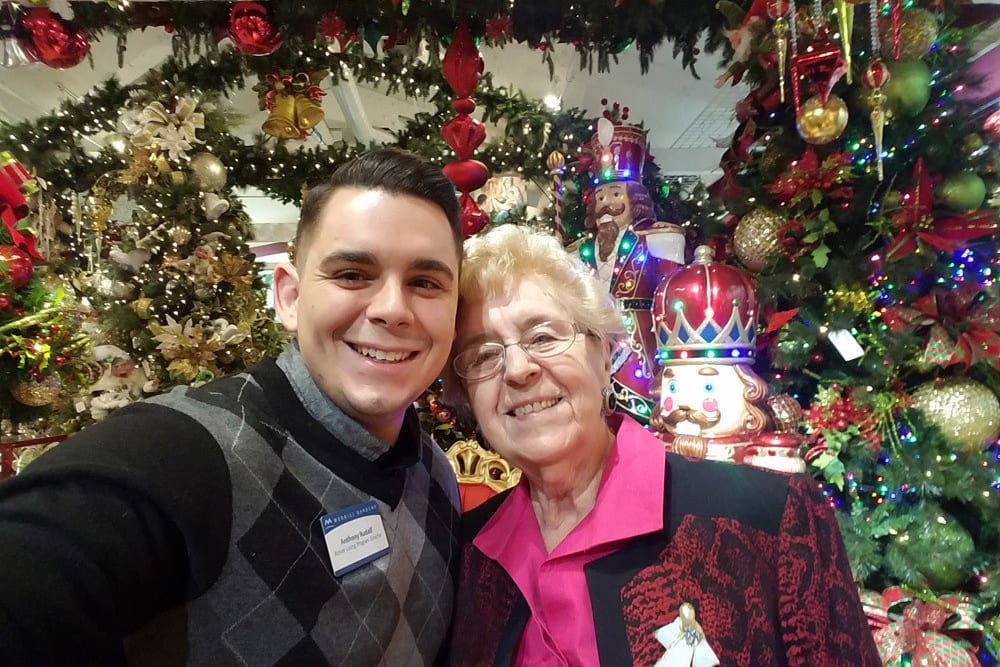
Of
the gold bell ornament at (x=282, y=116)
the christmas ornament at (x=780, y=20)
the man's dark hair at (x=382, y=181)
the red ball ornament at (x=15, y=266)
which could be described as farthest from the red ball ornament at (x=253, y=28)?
the christmas ornament at (x=780, y=20)

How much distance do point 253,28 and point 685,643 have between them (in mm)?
2018

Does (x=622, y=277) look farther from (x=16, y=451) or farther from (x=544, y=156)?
(x=16, y=451)

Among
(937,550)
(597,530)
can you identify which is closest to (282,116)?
(597,530)

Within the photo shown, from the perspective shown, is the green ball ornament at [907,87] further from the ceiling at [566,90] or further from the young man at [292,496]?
the ceiling at [566,90]

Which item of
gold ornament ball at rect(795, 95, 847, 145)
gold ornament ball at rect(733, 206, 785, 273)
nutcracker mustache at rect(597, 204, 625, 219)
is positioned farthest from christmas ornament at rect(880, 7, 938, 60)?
nutcracker mustache at rect(597, 204, 625, 219)

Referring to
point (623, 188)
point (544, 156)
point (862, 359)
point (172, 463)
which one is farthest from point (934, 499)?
point (544, 156)

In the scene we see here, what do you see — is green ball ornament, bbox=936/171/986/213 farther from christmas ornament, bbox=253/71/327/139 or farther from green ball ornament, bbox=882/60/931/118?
christmas ornament, bbox=253/71/327/139

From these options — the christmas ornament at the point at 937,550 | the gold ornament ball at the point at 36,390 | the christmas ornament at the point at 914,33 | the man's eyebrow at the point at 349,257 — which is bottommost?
the christmas ornament at the point at 937,550

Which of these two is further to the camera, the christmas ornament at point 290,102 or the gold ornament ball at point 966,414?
the christmas ornament at point 290,102

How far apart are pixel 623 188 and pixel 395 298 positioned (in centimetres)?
155

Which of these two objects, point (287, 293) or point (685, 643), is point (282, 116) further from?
point (685, 643)

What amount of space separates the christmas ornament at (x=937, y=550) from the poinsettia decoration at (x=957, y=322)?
419 millimetres

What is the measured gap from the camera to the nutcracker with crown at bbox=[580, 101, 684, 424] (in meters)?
2.12

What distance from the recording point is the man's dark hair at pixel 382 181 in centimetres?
101
